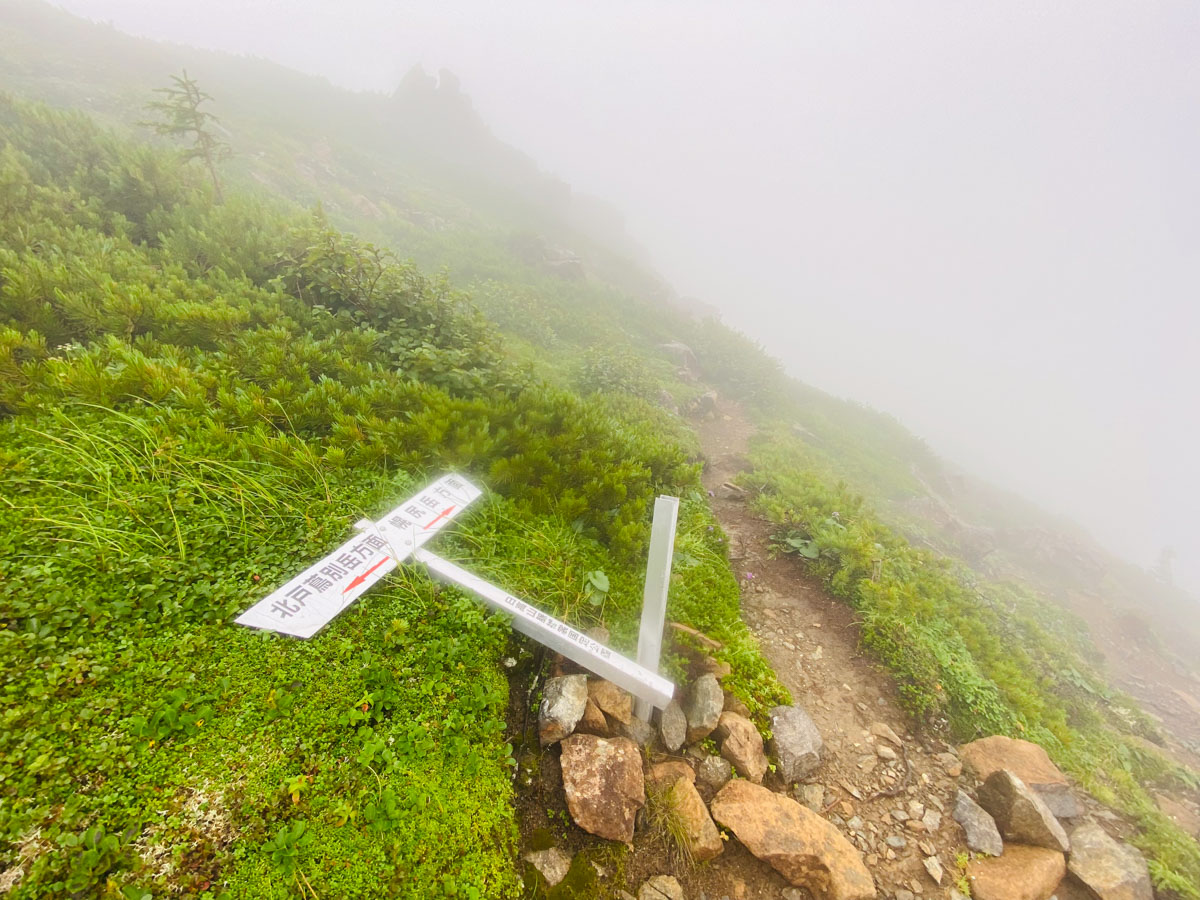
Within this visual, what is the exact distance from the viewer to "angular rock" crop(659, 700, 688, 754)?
3.30 metres

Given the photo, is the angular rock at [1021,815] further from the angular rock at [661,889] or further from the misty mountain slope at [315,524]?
the angular rock at [661,889]

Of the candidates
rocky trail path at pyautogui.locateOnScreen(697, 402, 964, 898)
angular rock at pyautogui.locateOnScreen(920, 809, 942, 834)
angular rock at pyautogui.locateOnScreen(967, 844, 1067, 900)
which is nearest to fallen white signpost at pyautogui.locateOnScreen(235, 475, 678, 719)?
rocky trail path at pyautogui.locateOnScreen(697, 402, 964, 898)

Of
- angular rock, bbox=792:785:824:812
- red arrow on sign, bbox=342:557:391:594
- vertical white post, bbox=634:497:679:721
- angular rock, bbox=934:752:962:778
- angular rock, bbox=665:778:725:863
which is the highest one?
vertical white post, bbox=634:497:679:721

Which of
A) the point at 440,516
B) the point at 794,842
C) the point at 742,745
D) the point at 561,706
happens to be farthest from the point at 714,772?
the point at 440,516

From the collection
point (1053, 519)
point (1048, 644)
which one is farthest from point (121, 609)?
point (1053, 519)

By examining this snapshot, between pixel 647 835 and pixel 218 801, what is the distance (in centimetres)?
225

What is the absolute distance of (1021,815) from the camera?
133 inches

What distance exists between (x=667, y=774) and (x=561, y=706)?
866mm

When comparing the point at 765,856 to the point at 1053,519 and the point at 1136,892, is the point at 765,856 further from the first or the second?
the point at 1053,519

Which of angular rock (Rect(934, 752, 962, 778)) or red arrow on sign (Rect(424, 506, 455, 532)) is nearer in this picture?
red arrow on sign (Rect(424, 506, 455, 532))

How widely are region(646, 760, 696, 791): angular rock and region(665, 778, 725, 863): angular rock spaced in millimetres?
47

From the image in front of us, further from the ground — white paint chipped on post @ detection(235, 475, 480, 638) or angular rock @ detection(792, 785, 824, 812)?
white paint chipped on post @ detection(235, 475, 480, 638)

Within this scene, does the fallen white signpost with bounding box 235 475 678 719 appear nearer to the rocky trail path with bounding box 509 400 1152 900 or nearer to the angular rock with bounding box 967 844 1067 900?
the rocky trail path with bounding box 509 400 1152 900

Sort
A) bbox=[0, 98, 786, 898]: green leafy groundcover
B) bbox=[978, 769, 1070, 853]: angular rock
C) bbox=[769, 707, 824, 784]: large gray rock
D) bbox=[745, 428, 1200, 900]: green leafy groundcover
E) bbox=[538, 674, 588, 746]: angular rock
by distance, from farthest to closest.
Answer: bbox=[745, 428, 1200, 900]: green leafy groundcover, bbox=[769, 707, 824, 784]: large gray rock, bbox=[978, 769, 1070, 853]: angular rock, bbox=[538, 674, 588, 746]: angular rock, bbox=[0, 98, 786, 898]: green leafy groundcover
